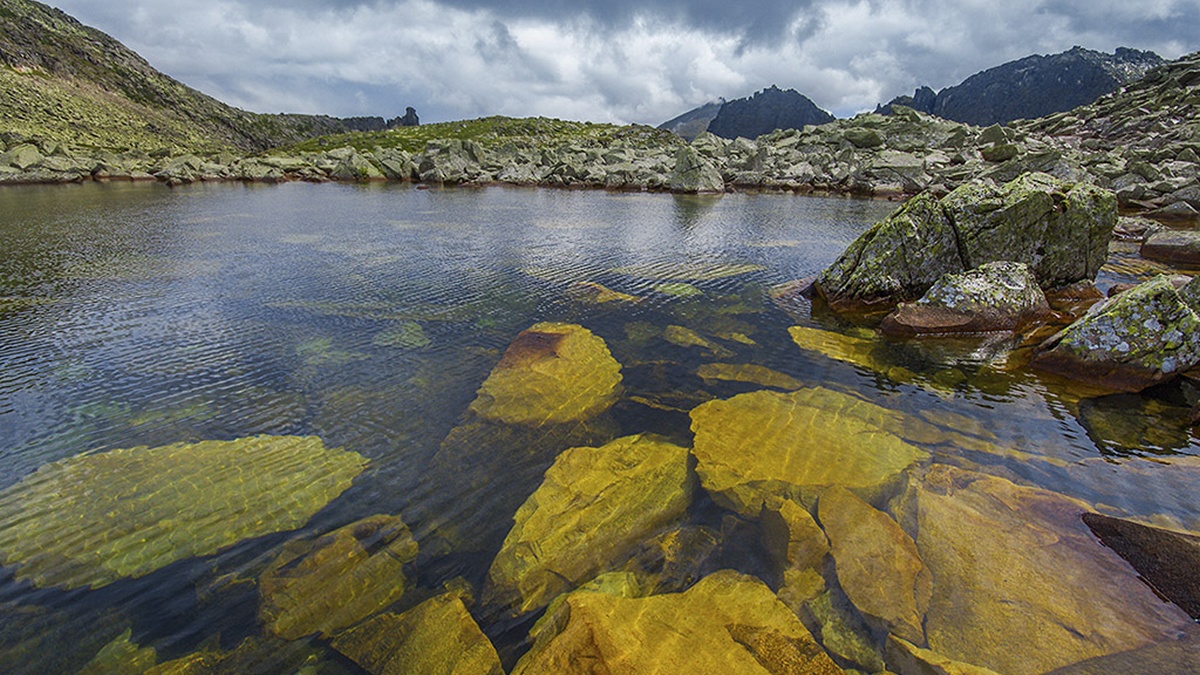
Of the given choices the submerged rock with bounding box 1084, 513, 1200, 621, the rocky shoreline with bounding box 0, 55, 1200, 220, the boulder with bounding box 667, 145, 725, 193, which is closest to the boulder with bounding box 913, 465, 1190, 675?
the submerged rock with bounding box 1084, 513, 1200, 621

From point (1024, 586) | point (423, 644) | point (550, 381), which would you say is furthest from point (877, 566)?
point (550, 381)

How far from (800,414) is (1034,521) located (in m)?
4.65

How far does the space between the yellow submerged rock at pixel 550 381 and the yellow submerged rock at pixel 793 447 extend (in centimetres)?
286

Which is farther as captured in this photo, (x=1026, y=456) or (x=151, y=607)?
(x=1026, y=456)

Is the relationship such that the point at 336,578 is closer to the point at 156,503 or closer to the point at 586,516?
the point at 586,516

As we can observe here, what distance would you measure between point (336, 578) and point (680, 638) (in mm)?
5315

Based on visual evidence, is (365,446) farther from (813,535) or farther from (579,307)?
(579,307)

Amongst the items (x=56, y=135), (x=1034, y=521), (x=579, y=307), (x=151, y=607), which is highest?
(x=56, y=135)

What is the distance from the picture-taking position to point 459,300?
21.1 m

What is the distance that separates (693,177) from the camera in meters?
76.2

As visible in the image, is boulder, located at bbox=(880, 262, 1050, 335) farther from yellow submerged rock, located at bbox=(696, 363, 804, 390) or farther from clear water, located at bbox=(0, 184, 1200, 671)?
yellow submerged rock, located at bbox=(696, 363, 804, 390)

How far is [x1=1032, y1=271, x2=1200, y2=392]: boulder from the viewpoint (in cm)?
1323

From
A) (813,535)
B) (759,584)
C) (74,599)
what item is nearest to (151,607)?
(74,599)

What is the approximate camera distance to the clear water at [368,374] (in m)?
7.76
